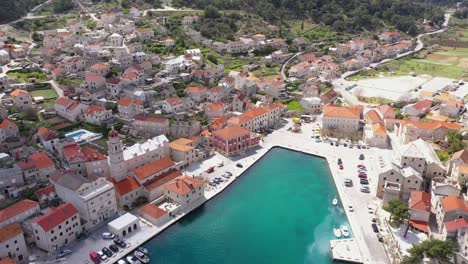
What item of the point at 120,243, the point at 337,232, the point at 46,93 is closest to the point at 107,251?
the point at 120,243

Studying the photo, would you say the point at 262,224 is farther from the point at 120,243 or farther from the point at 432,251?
the point at 432,251

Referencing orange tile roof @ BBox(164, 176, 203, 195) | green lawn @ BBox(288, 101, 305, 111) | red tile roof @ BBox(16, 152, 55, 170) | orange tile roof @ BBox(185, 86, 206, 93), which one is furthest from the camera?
green lawn @ BBox(288, 101, 305, 111)

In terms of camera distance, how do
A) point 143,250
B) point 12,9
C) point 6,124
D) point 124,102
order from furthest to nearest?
point 12,9 → point 124,102 → point 6,124 → point 143,250

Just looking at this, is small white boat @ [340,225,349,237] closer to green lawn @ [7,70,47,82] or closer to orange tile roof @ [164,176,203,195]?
orange tile roof @ [164,176,203,195]

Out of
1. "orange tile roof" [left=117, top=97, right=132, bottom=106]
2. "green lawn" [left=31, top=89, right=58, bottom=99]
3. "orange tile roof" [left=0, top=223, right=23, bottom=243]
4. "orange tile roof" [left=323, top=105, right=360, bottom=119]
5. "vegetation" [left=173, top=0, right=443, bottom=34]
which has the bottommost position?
"orange tile roof" [left=0, top=223, right=23, bottom=243]

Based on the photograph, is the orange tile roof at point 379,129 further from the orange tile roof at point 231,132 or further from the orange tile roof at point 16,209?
the orange tile roof at point 16,209

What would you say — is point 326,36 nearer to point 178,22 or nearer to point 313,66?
point 313,66

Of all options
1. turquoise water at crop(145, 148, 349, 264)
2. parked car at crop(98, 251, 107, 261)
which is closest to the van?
parked car at crop(98, 251, 107, 261)
